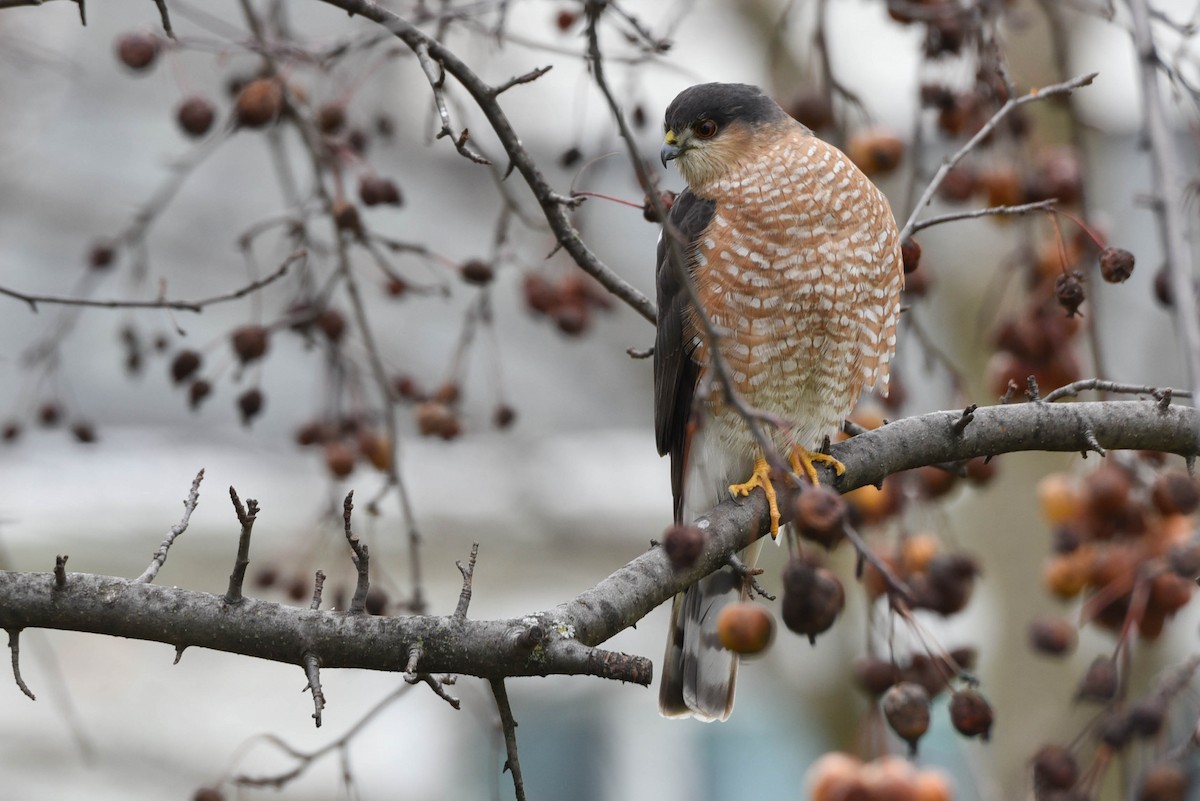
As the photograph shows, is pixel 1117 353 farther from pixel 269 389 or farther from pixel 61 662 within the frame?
pixel 61 662

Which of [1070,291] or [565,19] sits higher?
[565,19]

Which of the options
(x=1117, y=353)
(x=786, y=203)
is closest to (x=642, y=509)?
(x=1117, y=353)

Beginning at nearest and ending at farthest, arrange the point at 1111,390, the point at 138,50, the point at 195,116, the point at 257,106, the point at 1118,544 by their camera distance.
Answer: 1. the point at 1111,390
2. the point at 257,106
3. the point at 138,50
4. the point at 195,116
5. the point at 1118,544

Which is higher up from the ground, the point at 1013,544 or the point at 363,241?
the point at 1013,544

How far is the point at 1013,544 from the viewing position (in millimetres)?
7336

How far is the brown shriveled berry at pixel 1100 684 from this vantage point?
2467 mm

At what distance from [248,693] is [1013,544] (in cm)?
455

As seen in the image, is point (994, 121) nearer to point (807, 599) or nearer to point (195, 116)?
point (807, 599)

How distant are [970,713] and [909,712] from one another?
10 cm

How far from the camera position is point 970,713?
2174mm

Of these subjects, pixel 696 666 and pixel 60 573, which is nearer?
pixel 60 573

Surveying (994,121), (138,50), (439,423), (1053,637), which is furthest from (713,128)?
(1053,637)

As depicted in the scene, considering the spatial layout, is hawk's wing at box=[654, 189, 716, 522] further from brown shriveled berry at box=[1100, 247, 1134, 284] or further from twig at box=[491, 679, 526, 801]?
twig at box=[491, 679, 526, 801]

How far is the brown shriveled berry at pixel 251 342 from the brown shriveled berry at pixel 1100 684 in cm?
199
